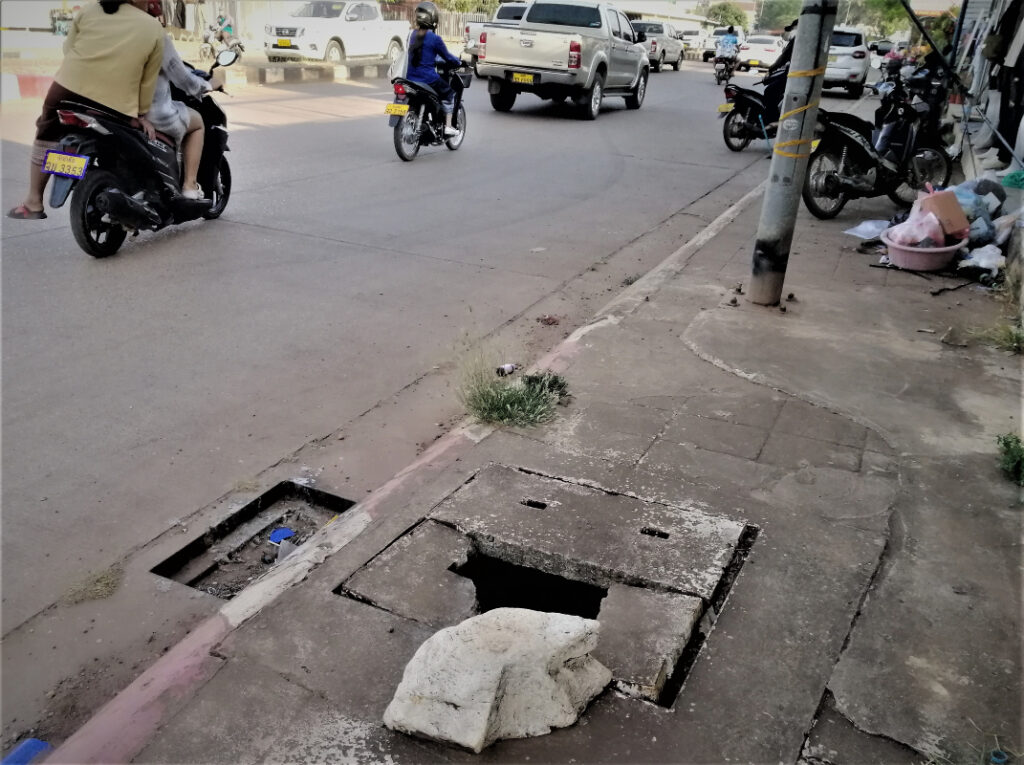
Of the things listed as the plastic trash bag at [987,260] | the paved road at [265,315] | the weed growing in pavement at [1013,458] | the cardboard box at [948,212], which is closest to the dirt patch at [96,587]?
the paved road at [265,315]

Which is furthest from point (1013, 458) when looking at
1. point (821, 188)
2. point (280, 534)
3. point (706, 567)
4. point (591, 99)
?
point (591, 99)

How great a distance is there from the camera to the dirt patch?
116 inches

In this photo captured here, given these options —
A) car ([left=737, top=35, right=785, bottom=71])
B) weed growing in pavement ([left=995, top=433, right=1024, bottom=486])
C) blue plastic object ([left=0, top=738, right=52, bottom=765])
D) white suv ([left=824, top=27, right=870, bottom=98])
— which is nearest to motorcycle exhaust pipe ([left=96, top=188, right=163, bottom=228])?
blue plastic object ([left=0, top=738, right=52, bottom=765])

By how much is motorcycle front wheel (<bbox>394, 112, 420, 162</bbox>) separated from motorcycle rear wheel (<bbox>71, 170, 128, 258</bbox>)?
4.69 metres

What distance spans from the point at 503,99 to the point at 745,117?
5.18 m

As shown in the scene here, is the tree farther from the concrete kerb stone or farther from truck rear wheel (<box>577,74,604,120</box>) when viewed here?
the concrete kerb stone

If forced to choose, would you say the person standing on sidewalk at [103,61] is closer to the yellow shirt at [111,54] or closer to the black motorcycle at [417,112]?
the yellow shirt at [111,54]

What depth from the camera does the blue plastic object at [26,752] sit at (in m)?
2.25

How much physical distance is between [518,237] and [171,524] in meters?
4.91

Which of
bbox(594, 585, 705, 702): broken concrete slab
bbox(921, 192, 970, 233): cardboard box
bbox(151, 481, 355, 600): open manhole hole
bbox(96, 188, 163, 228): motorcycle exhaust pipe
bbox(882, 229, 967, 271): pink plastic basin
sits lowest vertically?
bbox(151, 481, 355, 600): open manhole hole

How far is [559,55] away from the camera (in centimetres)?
1495

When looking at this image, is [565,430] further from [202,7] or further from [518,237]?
[202,7]

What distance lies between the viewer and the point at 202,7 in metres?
23.7

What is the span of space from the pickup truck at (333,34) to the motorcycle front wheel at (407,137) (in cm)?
1061
